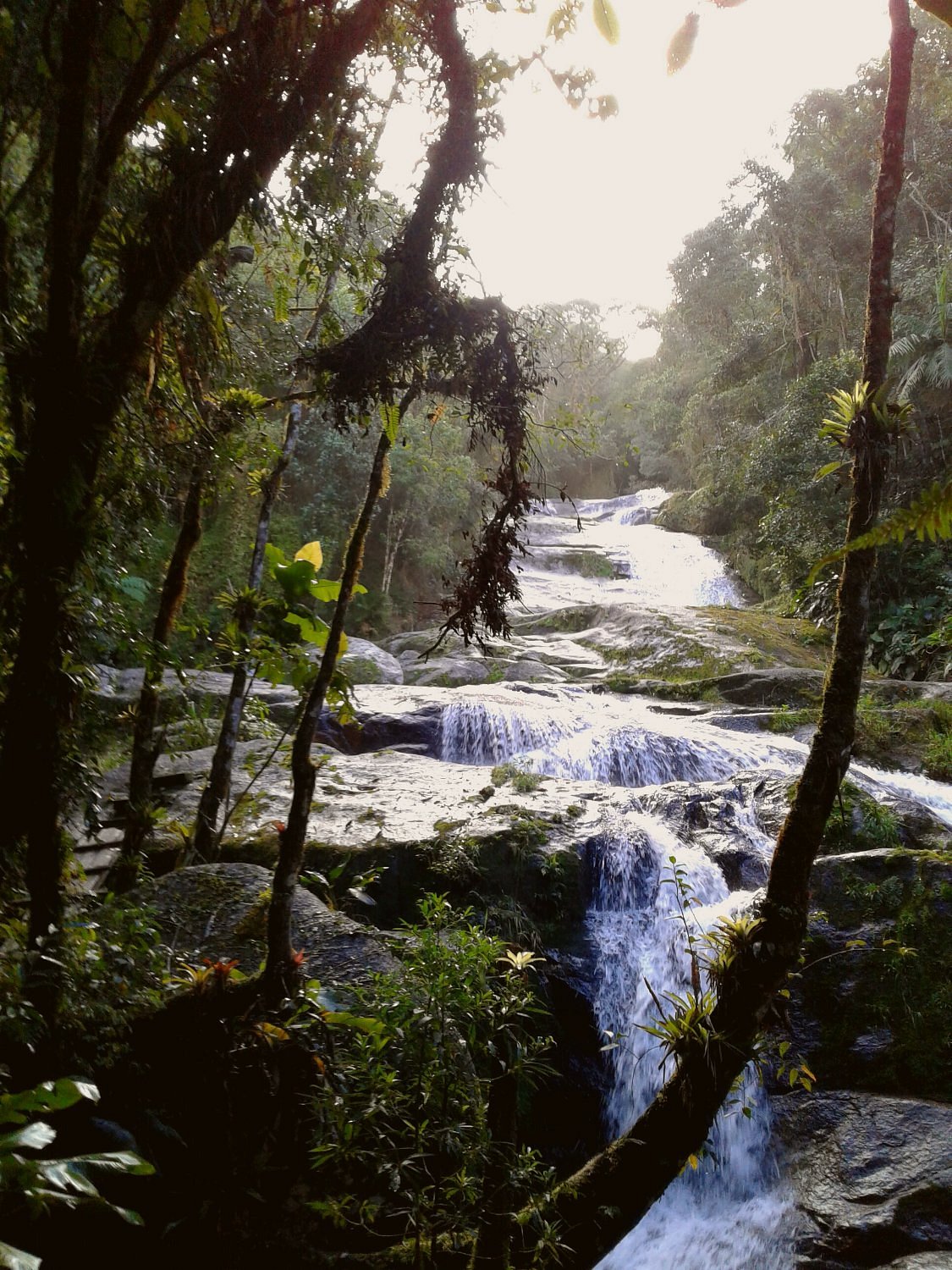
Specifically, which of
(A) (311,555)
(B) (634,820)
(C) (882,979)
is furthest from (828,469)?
(B) (634,820)

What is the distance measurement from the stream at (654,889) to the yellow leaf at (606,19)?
6.20ft

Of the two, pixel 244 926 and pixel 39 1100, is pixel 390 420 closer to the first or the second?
pixel 39 1100

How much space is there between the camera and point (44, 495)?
2.38 m

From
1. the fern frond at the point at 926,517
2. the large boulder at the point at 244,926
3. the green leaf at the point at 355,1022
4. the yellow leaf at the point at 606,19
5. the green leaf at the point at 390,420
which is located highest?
the yellow leaf at the point at 606,19

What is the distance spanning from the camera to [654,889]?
6.04 metres

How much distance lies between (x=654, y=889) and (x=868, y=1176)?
2.23 meters

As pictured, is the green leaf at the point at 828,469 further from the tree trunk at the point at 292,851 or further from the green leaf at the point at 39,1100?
the green leaf at the point at 39,1100

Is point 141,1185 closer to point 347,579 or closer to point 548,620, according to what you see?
point 347,579

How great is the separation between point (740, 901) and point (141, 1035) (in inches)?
180

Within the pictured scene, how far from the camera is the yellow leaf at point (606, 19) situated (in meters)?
1.72

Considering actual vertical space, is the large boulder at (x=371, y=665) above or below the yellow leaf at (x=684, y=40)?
below

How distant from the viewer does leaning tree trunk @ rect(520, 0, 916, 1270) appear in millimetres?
2557

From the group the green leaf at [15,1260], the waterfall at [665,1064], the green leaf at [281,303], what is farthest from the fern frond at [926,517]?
the green leaf at [281,303]

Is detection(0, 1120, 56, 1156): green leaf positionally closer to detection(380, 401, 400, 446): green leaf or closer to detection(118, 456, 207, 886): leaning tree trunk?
detection(380, 401, 400, 446): green leaf
